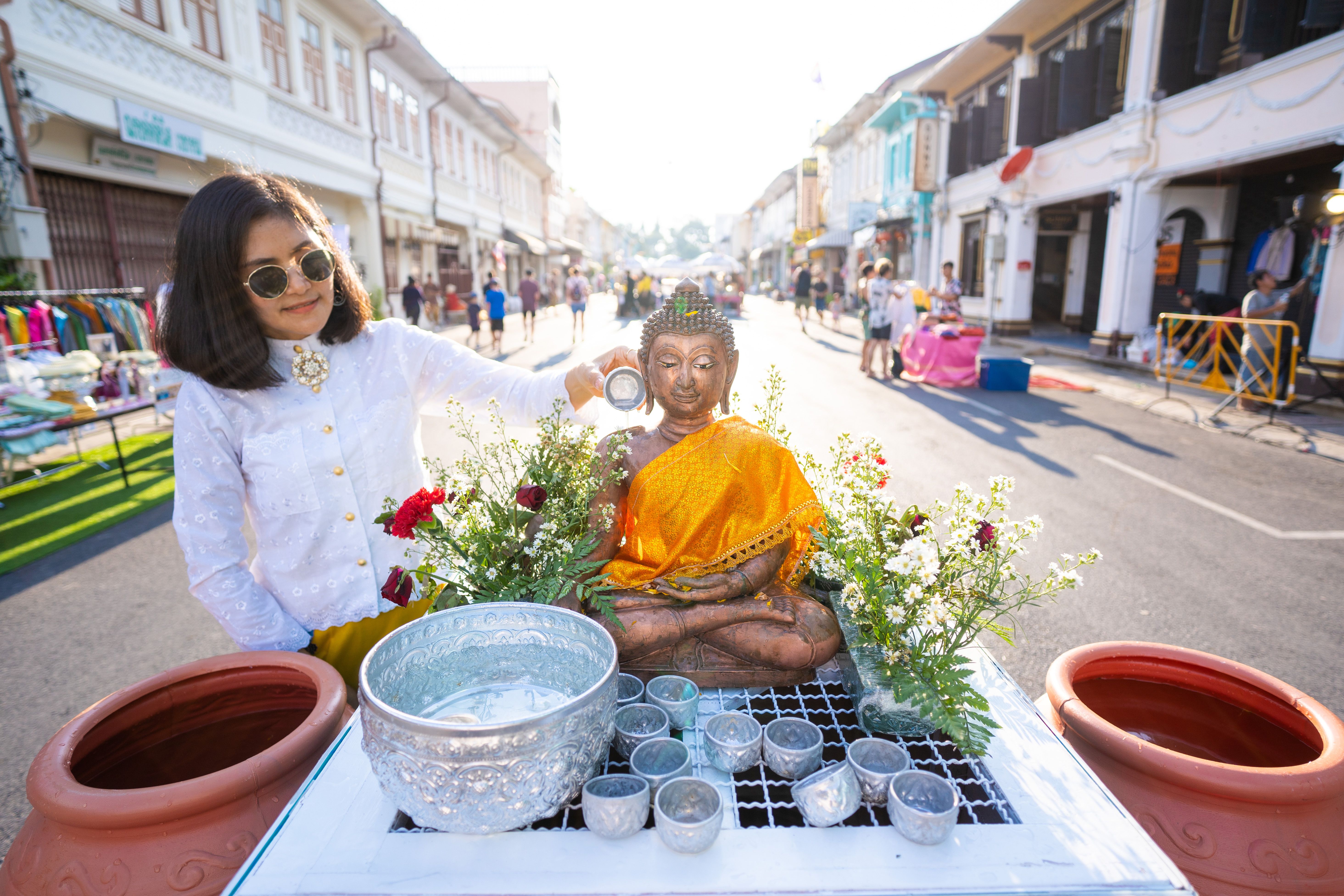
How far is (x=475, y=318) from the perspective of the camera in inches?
677

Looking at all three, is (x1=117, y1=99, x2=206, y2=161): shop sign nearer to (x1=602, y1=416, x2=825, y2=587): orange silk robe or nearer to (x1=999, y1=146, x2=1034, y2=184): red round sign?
(x1=602, y1=416, x2=825, y2=587): orange silk robe

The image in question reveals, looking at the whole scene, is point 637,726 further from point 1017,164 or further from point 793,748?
point 1017,164

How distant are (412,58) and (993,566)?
21584 mm

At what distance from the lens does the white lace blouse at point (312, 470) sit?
1.87 meters

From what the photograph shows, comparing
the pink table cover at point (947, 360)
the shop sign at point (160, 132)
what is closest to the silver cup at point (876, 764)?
the pink table cover at point (947, 360)

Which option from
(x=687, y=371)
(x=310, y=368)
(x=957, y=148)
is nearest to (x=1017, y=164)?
(x=957, y=148)

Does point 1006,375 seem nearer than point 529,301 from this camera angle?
Yes

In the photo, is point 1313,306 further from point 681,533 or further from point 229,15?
point 229,15

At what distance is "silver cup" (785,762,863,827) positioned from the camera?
1250 mm

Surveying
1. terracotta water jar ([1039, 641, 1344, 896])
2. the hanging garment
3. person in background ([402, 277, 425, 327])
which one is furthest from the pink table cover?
person in background ([402, 277, 425, 327])

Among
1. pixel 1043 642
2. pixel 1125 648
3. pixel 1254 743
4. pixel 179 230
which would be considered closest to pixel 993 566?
pixel 1125 648

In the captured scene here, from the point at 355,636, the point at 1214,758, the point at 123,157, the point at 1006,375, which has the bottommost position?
the point at 1006,375

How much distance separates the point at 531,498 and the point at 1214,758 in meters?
1.73

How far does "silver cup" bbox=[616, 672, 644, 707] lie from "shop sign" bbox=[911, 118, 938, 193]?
22.2 metres
